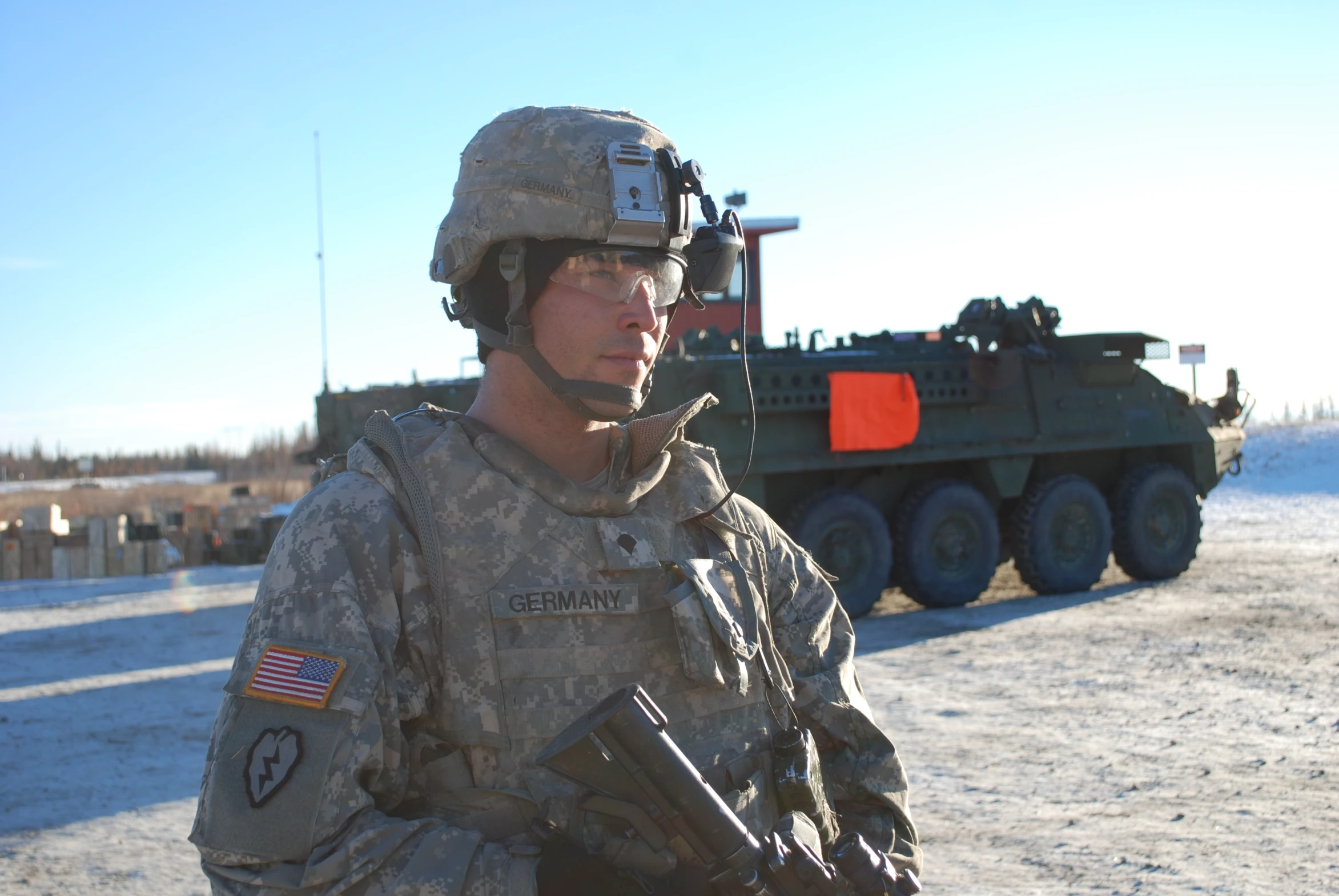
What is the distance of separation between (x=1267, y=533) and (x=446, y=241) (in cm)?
1638

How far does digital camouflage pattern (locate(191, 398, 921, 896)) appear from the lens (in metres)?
1.58

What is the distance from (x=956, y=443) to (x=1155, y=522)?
250 cm

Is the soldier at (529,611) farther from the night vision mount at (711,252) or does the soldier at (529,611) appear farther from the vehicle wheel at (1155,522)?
the vehicle wheel at (1155,522)

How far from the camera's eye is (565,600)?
6.08 ft

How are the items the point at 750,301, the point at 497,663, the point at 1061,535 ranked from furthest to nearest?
the point at 750,301 < the point at 1061,535 < the point at 497,663

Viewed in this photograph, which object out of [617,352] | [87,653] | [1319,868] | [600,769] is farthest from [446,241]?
[87,653]

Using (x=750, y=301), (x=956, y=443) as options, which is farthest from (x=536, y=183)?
(x=750, y=301)

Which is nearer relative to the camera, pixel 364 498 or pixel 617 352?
pixel 364 498

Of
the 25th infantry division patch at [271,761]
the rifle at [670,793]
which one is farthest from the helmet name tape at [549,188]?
the 25th infantry division patch at [271,761]

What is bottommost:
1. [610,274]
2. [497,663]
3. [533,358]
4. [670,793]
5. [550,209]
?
[670,793]

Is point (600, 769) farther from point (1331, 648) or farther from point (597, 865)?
point (1331, 648)

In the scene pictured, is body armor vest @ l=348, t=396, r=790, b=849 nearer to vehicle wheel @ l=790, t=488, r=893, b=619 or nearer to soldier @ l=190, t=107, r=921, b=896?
soldier @ l=190, t=107, r=921, b=896

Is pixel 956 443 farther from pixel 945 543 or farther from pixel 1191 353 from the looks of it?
pixel 1191 353

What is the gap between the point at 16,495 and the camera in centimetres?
3139
